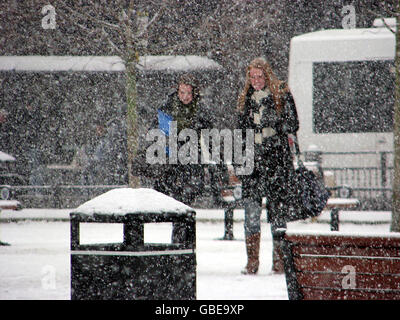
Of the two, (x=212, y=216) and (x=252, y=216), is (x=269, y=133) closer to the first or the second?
(x=252, y=216)

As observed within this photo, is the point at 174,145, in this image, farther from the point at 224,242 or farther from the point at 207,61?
the point at 207,61

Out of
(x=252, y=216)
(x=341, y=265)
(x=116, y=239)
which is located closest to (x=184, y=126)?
(x=252, y=216)

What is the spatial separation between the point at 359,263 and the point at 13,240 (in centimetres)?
852

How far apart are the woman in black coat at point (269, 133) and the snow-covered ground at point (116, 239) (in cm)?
82

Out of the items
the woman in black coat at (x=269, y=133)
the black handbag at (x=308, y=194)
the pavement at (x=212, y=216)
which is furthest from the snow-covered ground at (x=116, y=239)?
the woman in black coat at (x=269, y=133)

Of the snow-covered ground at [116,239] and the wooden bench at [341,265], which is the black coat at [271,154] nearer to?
the snow-covered ground at [116,239]

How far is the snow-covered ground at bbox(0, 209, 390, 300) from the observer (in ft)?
21.5

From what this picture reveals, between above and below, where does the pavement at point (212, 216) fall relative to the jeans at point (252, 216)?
below

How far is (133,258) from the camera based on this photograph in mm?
3902

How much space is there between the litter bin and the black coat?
3166 mm

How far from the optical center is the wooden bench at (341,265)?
356 cm

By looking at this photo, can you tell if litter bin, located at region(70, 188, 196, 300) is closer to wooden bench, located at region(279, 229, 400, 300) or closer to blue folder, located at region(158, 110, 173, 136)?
wooden bench, located at region(279, 229, 400, 300)

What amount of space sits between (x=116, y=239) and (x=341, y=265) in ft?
25.5

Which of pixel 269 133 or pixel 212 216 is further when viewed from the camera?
pixel 212 216
